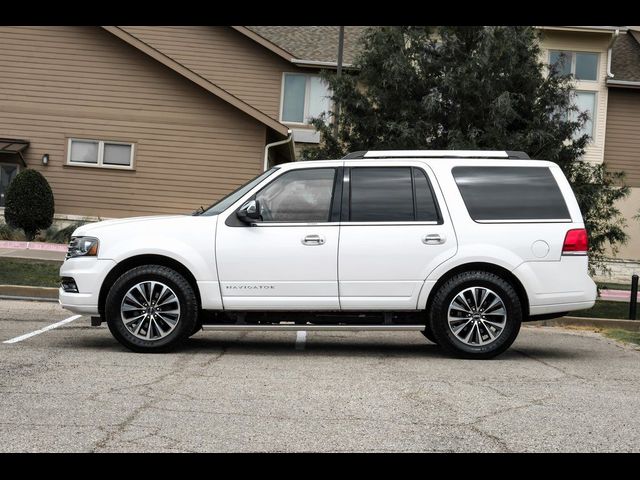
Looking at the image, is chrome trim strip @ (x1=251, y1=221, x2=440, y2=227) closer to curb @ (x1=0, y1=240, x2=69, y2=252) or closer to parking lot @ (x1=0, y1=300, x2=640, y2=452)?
parking lot @ (x1=0, y1=300, x2=640, y2=452)

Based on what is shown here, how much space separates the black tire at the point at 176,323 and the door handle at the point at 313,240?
4.06 ft

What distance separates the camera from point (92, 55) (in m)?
25.6

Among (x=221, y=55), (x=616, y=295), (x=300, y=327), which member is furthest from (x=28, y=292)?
(x=221, y=55)

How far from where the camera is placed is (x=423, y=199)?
9.86m

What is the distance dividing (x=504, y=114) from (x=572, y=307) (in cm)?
756

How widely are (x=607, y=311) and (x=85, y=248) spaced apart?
1140 centimetres

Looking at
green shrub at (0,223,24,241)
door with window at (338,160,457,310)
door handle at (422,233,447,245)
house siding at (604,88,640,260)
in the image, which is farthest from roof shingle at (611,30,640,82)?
door handle at (422,233,447,245)

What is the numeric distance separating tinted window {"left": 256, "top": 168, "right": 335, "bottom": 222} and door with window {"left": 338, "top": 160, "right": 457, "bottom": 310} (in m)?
0.22

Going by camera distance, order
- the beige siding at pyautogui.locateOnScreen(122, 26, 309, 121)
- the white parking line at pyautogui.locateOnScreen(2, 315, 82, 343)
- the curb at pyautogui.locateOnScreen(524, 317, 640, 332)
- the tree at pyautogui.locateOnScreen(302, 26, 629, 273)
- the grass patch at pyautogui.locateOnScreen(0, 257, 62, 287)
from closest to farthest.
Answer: the white parking line at pyautogui.locateOnScreen(2, 315, 82, 343) < the curb at pyautogui.locateOnScreen(524, 317, 640, 332) < the grass patch at pyautogui.locateOnScreen(0, 257, 62, 287) < the tree at pyautogui.locateOnScreen(302, 26, 629, 273) < the beige siding at pyautogui.locateOnScreen(122, 26, 309, 121)

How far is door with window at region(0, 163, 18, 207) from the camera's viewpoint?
84.8 feet

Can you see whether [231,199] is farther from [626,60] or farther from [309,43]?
[626,60]
